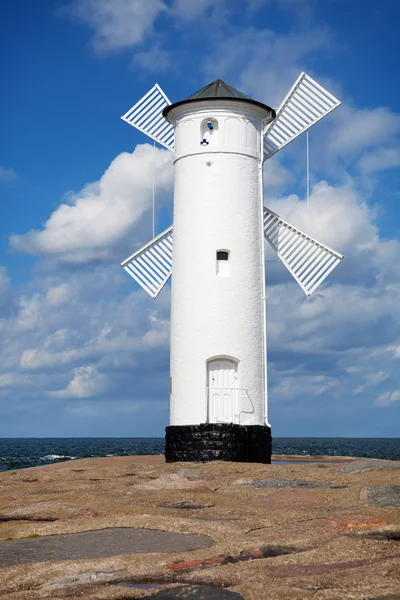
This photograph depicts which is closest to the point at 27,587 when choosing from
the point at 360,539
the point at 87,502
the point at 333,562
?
the point at 333,562

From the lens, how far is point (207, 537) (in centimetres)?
725

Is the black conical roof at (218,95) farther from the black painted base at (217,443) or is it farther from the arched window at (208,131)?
the black painted base at (217,443)

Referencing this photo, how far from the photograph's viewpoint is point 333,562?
236 inches

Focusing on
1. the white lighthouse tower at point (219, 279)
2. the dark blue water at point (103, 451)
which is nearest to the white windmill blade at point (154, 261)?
the white lighthouse tower at point (219, 279)

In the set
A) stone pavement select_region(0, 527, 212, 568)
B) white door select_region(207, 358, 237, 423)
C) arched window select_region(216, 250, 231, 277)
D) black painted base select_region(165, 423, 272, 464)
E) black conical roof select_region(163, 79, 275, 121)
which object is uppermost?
black conical roof select_region(163, 79, 275, 121)

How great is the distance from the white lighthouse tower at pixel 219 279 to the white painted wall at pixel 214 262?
0.8 inches

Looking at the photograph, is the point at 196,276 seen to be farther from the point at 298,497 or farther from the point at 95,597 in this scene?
the point at 95,597

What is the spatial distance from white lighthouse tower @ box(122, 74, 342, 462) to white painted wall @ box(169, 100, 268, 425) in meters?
0.02

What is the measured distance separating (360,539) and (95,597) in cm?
251

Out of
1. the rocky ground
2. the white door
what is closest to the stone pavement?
the rocky ground

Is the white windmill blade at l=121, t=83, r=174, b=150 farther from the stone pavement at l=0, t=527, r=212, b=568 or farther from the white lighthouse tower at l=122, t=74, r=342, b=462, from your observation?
the stone pavement at l=0, t=527, r=212, b=568

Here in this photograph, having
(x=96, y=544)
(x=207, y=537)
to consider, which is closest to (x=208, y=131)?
(x=207, y=537)

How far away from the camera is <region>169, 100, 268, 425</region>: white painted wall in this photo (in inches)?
643

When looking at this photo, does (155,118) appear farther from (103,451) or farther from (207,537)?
(103,451)
